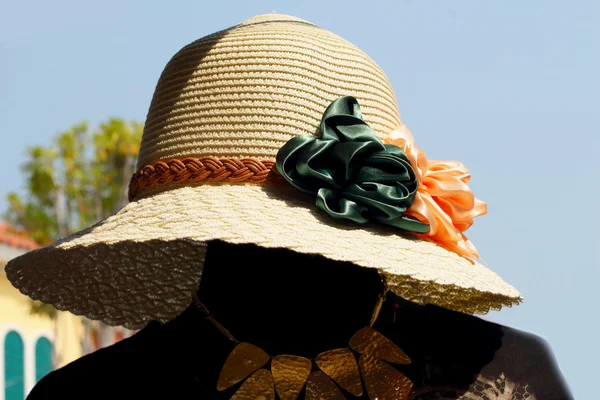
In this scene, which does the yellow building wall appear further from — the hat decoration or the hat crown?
the hat decoration

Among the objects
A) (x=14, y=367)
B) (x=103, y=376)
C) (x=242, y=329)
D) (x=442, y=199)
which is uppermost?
(x=442, y=199)

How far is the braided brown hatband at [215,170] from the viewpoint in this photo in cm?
124

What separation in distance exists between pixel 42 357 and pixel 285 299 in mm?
7909

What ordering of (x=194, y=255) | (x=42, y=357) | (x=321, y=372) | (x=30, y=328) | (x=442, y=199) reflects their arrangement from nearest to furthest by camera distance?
1. (x=321, y=372)
2. (x=442, y=199)
3. (x=194, y=255)
4. (x=30, y=328)
5. (x=42, y=357)

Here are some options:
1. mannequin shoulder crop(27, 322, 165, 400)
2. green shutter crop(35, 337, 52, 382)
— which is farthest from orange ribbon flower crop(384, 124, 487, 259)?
green shutter crop(35, 337, 52, 382)

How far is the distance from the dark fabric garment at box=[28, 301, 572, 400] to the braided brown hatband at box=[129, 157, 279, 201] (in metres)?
0.20

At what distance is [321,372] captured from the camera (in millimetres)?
1202

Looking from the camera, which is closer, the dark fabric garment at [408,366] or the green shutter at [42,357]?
the dark fabric garment at [408,366]

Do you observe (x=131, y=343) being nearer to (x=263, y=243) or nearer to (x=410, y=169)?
(x=263, y=243)

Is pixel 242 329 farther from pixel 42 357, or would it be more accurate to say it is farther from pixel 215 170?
pixel 42 357

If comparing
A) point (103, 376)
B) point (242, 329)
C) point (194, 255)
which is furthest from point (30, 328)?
point (242, 329)

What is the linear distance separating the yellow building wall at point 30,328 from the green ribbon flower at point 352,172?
21.5ft

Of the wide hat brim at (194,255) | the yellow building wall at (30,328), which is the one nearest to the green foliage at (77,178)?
the yellow building wall at (30,328)

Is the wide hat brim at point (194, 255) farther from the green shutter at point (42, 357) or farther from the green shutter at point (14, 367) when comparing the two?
the green shutter at point (42, 357)
